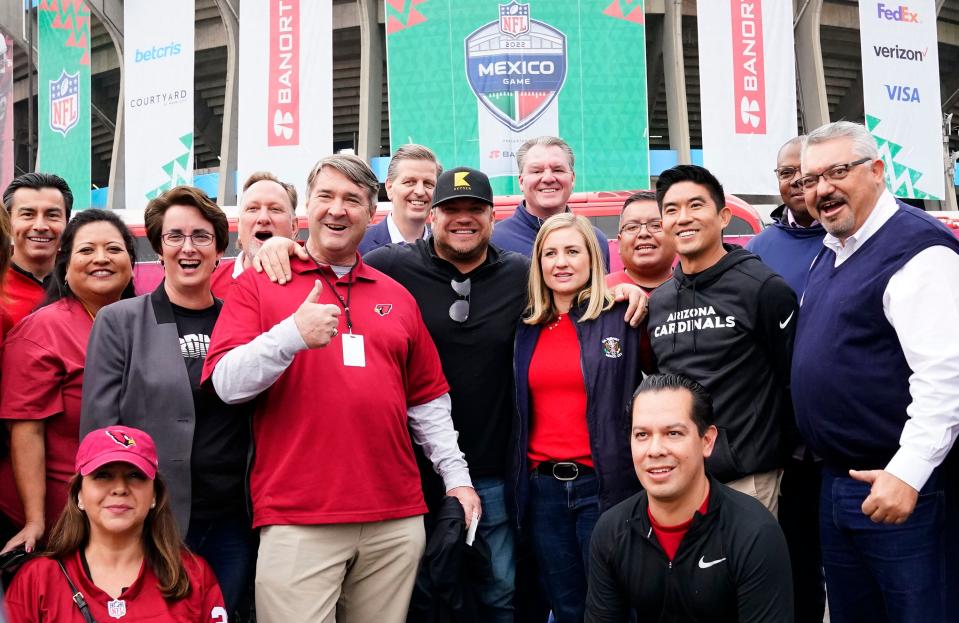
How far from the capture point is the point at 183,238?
3461mm

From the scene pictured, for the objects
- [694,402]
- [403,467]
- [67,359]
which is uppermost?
[67,359]

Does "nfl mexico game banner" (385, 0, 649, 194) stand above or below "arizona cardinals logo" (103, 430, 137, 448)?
above

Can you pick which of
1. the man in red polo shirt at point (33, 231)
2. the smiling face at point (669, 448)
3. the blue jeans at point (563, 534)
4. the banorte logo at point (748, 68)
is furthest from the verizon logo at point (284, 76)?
the smiling face at point (669, 448)

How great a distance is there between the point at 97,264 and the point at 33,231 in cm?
104

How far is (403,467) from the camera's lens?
3260 mm

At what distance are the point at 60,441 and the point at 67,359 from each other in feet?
1.12

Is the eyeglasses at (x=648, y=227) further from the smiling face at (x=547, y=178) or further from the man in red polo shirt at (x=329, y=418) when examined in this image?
the man in red polo shirt at (x=329, y=418)

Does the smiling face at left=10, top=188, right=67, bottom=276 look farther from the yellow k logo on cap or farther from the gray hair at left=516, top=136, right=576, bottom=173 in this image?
the gray hair at left=516, top=136, right=576, bottom=173

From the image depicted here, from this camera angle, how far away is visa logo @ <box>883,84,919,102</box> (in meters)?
18.1

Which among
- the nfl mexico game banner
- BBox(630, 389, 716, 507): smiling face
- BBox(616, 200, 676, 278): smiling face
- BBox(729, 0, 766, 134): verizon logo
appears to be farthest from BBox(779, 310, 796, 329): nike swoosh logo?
BBox(729, 0, 766, 134): verizon logo

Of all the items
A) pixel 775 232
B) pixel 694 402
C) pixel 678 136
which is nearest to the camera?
pixel 694 402

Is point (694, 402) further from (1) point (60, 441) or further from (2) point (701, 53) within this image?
(2) point (701, 53)

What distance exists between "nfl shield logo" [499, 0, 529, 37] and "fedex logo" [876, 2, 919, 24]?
7.89 m

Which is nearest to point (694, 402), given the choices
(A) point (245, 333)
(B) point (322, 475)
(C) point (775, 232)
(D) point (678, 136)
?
(B) point (322, 475)
